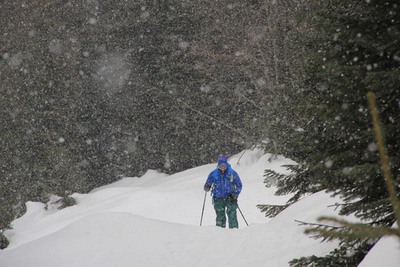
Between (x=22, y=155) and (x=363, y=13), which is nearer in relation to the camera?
(x=363, y=13)

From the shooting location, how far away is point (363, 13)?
4344 millimetres

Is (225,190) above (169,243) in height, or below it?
above

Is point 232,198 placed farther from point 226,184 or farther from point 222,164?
point 222,164

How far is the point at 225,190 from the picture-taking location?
11.2 meters

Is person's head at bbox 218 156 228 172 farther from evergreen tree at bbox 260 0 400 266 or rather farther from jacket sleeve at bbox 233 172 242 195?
evergreen tree at bbox 260 0 400 266

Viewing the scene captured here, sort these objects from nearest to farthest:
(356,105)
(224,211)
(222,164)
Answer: (356,105) < (222,164) < (224,211)

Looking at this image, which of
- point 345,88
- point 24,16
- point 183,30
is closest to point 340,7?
point 345,88

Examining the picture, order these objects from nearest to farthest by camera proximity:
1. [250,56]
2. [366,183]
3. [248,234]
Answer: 1. [366,183]
2. [248,234]
3. [250,56]

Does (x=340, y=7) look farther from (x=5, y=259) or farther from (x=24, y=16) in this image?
(x=24, y=16)

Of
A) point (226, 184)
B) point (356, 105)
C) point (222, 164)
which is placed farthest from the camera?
point (226, 184)

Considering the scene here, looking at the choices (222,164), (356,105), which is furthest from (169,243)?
(356,105)

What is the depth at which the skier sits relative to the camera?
36.6ft

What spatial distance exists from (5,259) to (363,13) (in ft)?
22.0

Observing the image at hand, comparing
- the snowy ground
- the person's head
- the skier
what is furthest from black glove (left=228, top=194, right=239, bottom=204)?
the snowy ground
